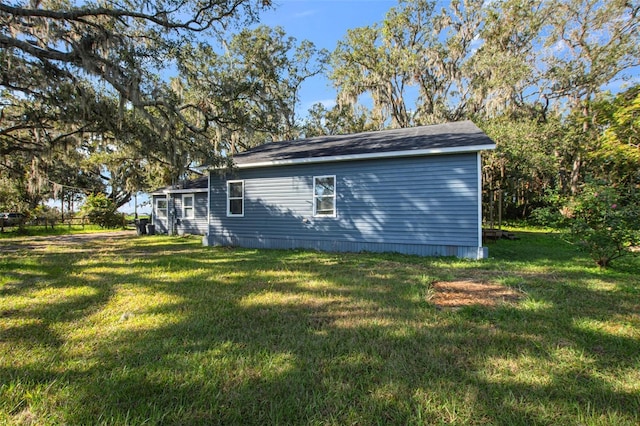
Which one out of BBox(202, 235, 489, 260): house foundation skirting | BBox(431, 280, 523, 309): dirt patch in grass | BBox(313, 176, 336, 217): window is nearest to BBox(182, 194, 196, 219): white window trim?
BBox(202, 235, 489, 260): house foundation skirting

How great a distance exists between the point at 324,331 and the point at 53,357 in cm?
234

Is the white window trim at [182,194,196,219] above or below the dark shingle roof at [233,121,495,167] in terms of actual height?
below

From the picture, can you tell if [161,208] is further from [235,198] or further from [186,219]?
[235,198]

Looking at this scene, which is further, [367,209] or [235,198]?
Answer: [235,198]

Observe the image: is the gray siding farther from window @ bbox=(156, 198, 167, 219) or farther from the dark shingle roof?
window @ bbox=(156, 198, 167, 219)

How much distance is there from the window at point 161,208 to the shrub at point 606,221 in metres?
17.8

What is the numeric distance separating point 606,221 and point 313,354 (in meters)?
6.17

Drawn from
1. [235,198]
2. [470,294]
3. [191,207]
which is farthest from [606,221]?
[191,207]

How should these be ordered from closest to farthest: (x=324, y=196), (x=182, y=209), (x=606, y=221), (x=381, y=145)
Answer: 1. (x=606, y=221)
2. (x=381, y=145)
3. (x=324, y=196)
4. (x=182, y=209)

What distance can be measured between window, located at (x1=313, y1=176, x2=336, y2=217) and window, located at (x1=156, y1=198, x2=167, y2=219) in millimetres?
11370

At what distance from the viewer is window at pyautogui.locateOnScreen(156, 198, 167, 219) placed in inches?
684

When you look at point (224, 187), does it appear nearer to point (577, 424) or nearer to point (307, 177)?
point (307, 177)

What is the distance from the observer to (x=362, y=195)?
30.1 feet

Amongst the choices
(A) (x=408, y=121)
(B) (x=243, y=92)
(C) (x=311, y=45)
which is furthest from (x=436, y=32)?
(B) (x=243, y=92)
